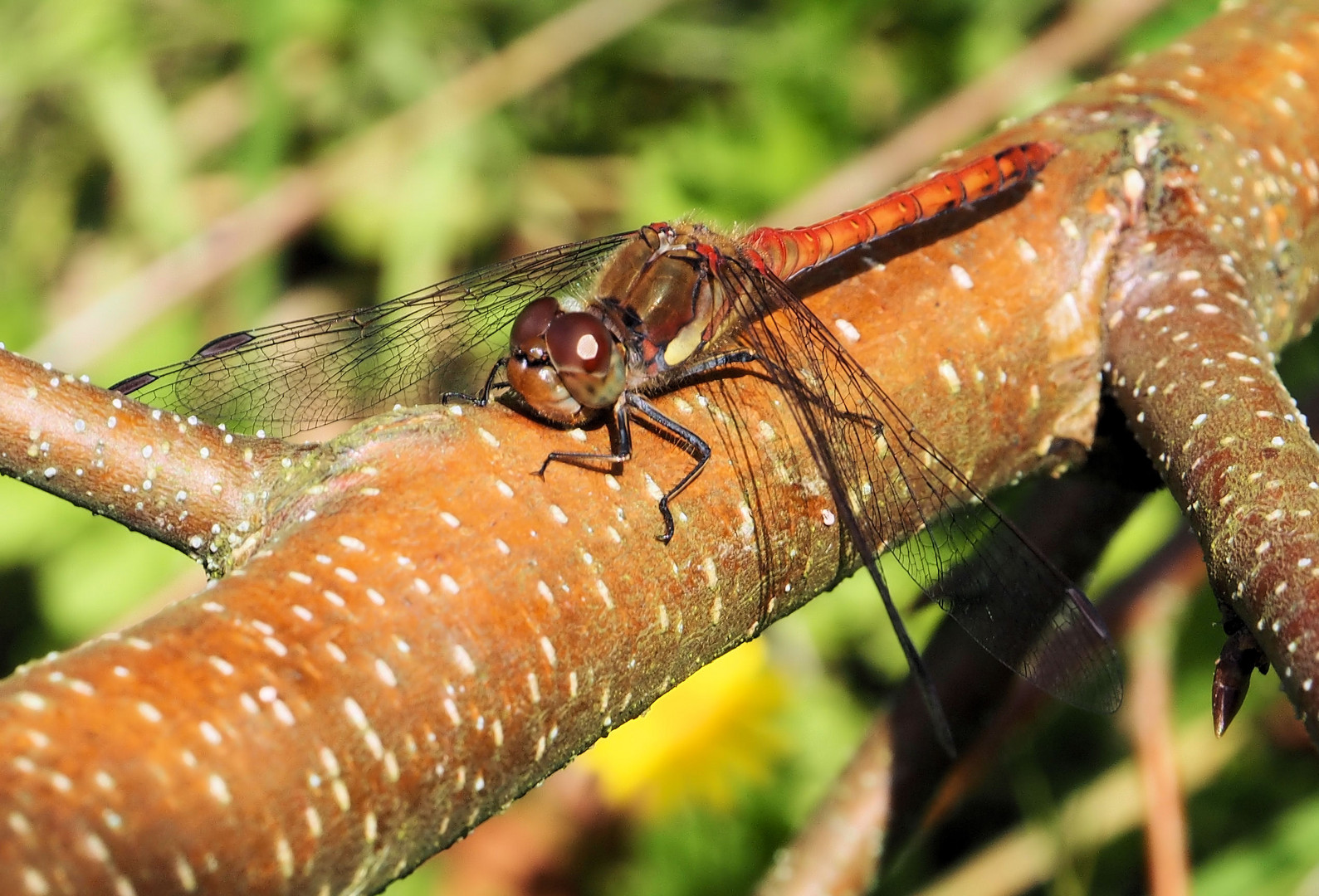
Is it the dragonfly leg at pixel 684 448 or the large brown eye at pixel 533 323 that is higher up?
the large brown eye at pixel 533 323

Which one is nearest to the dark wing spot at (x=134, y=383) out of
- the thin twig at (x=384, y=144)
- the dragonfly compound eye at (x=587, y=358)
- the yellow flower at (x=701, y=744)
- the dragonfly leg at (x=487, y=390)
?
the dragonfly leg at (x=487, y=390)

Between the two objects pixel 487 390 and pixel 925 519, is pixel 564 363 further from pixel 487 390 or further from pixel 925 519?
pixel 925 519

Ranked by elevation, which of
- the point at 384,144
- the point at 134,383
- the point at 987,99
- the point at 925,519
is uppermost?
the point at 384,144

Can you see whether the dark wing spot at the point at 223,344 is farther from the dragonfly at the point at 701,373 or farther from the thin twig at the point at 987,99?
the thin twig at the point at 987,99

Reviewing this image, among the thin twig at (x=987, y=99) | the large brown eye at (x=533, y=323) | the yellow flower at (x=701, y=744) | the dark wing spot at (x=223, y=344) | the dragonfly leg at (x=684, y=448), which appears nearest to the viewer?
the dragonfly leg at (x=684, y=448)

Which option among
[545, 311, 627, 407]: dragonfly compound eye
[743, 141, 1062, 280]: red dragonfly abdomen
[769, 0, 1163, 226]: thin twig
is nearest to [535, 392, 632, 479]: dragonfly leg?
[545, 311, 627, 407]: dragonfly compound eye

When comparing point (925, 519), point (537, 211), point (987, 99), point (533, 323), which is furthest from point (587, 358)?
point (537, 211)

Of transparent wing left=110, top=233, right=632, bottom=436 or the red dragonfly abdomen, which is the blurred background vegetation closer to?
transparent wing left=110, top=233, right=632, bottom=436

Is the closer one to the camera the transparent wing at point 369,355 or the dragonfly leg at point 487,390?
the dragonfly leg at point 487,390
